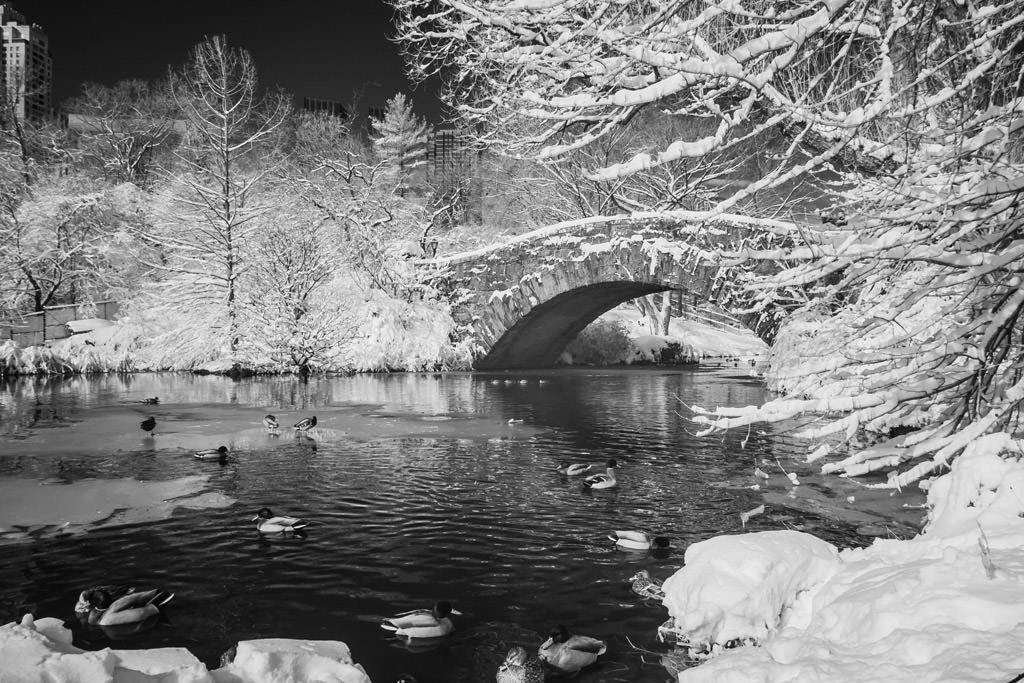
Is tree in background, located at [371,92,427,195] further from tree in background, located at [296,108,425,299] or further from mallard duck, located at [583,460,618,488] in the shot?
mallard duck, located at [583,460,618,488]

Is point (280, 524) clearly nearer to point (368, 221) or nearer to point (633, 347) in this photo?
point (368, 221)

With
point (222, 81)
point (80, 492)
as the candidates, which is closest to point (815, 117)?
point (80, 492)

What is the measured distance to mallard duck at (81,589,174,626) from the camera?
5031mm

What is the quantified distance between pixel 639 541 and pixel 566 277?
16191mm

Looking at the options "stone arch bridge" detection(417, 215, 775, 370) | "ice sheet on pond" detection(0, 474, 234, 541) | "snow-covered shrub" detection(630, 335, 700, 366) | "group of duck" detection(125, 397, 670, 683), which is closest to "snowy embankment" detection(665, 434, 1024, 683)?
"group of duck" detection(125, 397, 670, 683)

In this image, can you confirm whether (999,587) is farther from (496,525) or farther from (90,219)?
(90,219)

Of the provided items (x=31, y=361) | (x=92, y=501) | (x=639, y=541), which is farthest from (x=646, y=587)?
(x=31, y=361)

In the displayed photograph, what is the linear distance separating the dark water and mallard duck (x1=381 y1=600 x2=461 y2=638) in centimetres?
9

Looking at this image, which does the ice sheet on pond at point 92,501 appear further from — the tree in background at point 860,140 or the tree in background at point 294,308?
the tree in background at point 294,308

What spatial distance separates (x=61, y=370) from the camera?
80.8ft

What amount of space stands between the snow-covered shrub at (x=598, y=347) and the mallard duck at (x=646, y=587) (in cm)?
2570

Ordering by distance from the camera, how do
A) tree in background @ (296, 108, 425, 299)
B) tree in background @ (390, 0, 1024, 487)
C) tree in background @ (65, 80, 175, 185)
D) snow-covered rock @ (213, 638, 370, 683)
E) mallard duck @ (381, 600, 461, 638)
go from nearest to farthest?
1. tree in background @ (390, 0, 1024, 487)
2. snow-covered rock @ (213, 638, 370, 683)
3. mallard duck @ (381, 600, 461, 638)
4. tree in background @ (296, 108, 425, 299)
5. tree in background @ (65, 80, 175, 185)

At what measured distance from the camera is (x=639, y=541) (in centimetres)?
662

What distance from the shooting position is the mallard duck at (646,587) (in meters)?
5.62
